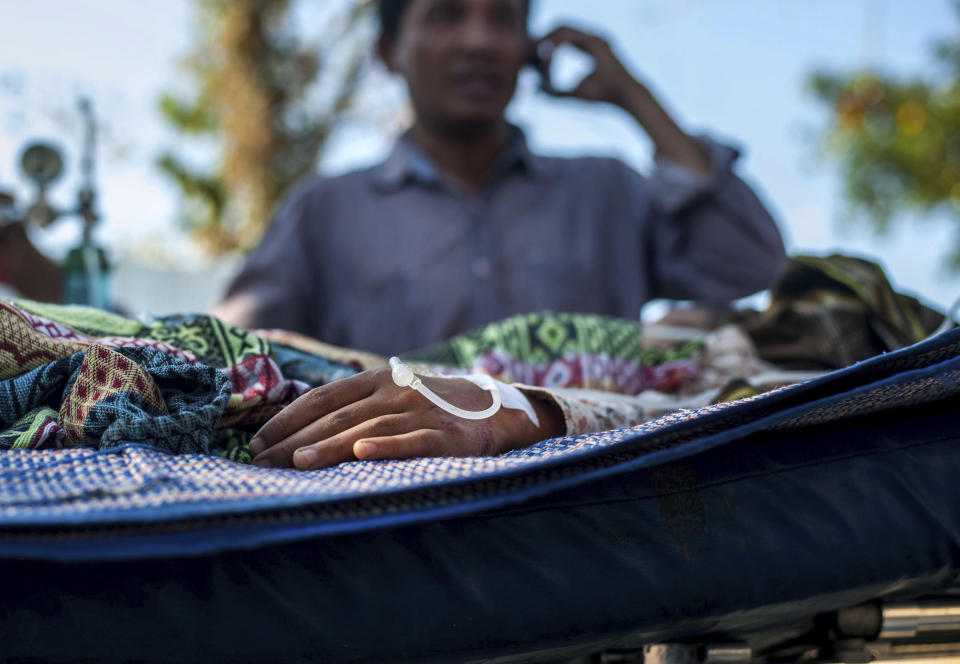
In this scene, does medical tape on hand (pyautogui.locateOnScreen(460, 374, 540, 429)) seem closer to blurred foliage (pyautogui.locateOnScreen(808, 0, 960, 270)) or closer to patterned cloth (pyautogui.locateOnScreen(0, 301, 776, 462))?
patterned cloth (pyautogui.locateOnScreen(0, 301, 776, 462))

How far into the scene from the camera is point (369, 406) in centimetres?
83

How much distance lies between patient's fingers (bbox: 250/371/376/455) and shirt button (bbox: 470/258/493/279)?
129cm

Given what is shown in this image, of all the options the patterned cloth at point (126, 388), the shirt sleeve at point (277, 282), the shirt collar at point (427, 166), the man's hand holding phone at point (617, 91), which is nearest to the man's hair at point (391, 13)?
the man's hand holding phone at point (617, 91)

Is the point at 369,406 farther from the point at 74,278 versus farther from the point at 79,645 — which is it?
the point at 74,278

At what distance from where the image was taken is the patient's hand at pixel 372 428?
80 cm

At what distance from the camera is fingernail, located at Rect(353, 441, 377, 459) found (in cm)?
78

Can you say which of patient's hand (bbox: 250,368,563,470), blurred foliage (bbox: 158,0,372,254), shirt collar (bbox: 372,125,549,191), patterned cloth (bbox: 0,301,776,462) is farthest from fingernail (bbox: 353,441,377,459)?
blurred foliage (bbox: 158,0,372,254)

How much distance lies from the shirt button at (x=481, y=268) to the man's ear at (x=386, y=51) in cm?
71

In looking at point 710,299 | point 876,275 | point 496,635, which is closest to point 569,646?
point 496,635

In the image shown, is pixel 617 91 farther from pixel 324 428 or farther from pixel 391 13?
pixel 324 428

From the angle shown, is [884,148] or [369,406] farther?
[884,148]

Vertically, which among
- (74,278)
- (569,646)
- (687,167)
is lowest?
(569,646)

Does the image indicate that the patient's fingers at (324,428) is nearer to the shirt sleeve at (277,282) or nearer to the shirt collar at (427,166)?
the shirt sleeve at (277,282)

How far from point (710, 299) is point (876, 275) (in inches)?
26.6
